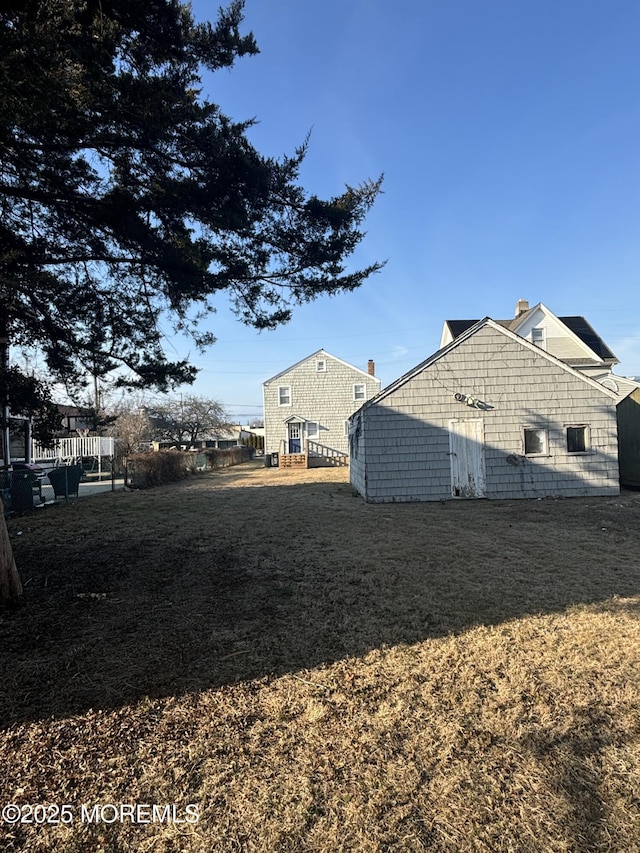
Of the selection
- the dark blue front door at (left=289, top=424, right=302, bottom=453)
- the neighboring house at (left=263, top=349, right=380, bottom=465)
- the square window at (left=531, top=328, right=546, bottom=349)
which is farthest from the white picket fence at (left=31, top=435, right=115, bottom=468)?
the square window at (left=531, top=328, right=546, bottom=349)

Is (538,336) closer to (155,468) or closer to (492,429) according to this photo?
(492,429)

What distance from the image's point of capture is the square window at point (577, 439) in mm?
12266

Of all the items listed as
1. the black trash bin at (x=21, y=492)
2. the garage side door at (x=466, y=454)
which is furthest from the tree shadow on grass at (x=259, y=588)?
the garage side door at (x=466, y=454)

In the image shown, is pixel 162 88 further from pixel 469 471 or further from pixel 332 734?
pixel 469 471

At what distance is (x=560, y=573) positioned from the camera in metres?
5.66

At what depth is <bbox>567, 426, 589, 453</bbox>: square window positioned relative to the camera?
12.3 m

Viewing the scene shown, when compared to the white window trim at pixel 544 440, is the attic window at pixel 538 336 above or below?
above

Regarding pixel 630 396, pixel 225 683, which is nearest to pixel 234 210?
pixel 225 683

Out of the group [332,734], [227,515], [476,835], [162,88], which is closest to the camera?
[476,835]

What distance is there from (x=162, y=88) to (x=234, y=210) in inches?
56.9

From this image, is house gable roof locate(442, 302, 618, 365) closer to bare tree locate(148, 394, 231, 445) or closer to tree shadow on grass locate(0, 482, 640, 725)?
tree shadow on grass locate(0, 482, 640, 725)

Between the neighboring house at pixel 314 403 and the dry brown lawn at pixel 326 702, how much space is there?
20904 mm

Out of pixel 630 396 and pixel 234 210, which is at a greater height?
pixel 234 210

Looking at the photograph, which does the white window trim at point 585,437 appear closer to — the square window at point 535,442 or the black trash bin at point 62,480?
the square window at point 535,442
